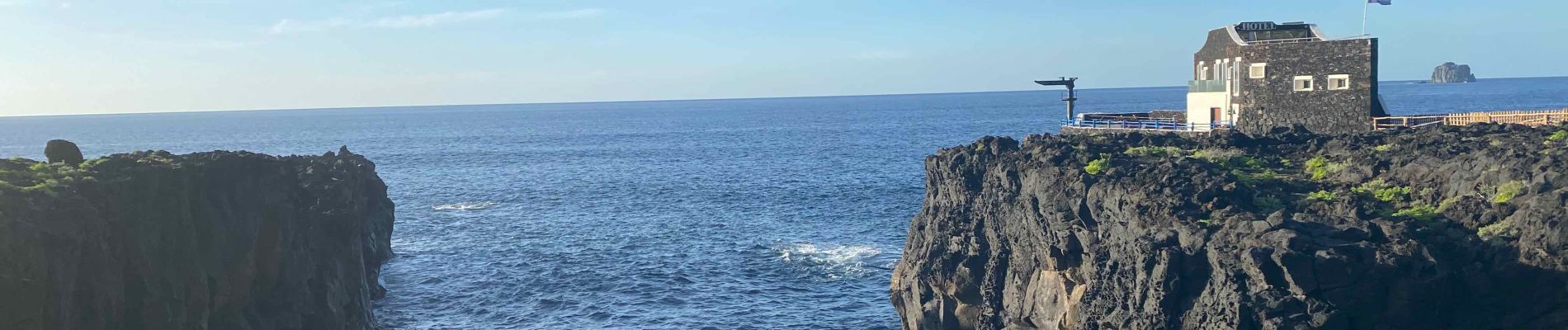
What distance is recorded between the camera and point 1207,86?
5906 cm

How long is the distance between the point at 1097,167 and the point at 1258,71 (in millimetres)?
16737

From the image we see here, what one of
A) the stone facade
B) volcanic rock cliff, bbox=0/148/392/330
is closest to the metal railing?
the stone facade

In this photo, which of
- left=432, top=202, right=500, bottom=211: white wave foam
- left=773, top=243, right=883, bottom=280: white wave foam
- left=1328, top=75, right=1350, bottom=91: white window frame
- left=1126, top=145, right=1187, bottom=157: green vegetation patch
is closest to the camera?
left=1126, top=145, right=1187, bottom=157: green vegetation patch

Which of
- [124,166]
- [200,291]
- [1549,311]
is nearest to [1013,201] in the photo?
[1549,311]

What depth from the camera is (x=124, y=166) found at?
39562 mm

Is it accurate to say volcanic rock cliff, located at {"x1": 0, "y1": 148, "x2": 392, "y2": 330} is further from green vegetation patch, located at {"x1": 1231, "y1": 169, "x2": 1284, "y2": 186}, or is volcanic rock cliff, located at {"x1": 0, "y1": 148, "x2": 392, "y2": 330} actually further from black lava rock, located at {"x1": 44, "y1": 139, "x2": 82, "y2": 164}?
green vegetation patch, located at {"x1": 1231, "y1": 169, "x2": 1284, "y2": 186}

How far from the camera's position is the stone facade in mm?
51219

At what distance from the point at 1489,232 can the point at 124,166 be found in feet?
131

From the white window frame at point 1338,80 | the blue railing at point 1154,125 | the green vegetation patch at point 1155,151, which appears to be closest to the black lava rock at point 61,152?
the green vegetation patch at point 1155,151

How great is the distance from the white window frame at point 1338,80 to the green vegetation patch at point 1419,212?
65.2 ft

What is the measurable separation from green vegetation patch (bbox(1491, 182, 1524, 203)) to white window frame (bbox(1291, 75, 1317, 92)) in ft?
69.9

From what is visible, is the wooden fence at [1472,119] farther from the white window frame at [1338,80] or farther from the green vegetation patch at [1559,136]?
the green vegetation patch at [1559,136]

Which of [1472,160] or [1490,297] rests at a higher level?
[1472,160]

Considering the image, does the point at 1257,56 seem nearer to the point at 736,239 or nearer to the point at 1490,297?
the point at 1490,297
